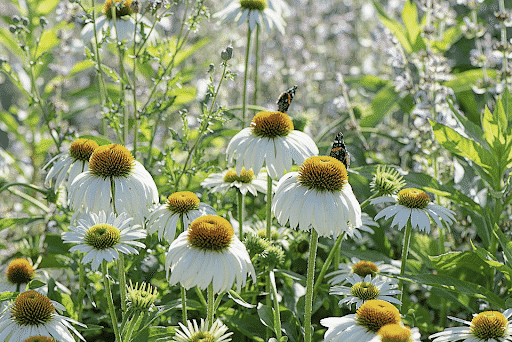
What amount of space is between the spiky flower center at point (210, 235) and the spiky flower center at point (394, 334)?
1.22 feet

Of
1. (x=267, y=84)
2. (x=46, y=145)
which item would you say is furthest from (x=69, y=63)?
(x=267, y=84)

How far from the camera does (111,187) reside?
125cm

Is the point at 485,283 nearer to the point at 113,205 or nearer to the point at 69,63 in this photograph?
the point at 113,205

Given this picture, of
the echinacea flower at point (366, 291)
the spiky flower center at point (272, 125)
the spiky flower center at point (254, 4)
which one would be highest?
the spiky flower center at point (254, 4)

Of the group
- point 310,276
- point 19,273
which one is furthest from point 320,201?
point 19,273

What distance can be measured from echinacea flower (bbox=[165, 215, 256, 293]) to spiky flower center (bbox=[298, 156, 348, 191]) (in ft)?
0.74

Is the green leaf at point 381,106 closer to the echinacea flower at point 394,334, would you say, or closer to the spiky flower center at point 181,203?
the spiky flower center at point 181,203

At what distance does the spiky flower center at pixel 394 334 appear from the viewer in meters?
0.94

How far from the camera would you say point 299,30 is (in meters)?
4.16

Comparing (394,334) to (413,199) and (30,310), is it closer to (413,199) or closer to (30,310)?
(413,199)

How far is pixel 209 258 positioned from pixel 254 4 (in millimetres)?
1214

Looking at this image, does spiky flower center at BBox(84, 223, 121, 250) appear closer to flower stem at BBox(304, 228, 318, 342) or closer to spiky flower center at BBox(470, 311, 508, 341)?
flower stem at BBox(304, 228, 318, 342)

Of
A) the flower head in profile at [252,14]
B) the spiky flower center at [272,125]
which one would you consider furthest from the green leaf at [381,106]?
the spiky flower center at [272,125]

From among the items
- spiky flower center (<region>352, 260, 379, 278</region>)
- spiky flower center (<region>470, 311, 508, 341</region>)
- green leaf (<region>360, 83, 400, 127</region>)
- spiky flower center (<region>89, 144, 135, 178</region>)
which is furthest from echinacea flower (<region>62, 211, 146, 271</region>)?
green leaf (<region>360, 83, 400, 127</region>)
